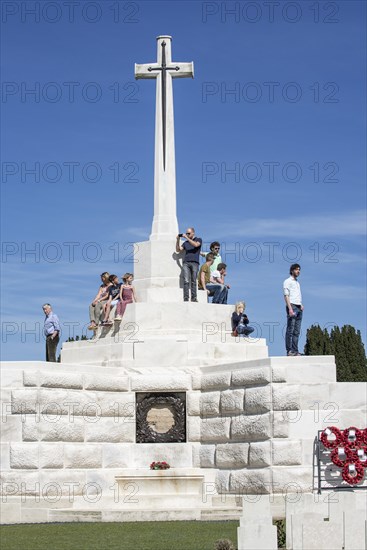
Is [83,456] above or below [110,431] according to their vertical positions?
below

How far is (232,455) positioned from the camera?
24641 mm

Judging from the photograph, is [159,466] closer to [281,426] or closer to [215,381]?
[215,381]

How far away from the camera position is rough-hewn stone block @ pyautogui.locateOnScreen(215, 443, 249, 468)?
24.3 metres

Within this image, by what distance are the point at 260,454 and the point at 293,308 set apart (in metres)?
3.52

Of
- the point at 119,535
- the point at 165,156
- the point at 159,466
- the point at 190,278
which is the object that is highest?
the point at 165,156

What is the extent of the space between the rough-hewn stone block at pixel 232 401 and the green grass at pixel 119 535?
4149 millimetres

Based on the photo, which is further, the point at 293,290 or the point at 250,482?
the point at 293,290

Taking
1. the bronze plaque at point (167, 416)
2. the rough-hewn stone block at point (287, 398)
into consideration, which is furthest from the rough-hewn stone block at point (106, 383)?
the rough-hewn stone block at point (287, 398)

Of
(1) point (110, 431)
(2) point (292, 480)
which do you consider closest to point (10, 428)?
(1) point (110, 431)

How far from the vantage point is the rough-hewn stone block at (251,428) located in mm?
23609

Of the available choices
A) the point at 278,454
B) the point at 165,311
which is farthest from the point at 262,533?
the point at 165,311

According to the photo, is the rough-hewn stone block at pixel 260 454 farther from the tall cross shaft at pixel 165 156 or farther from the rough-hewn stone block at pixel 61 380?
the tall cross shaft at pixel 165 156

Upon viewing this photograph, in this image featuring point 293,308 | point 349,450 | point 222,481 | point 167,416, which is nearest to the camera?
point 349,450

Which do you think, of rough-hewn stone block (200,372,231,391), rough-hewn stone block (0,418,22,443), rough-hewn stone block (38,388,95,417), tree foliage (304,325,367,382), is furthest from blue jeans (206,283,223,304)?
tree foliage (304,325,367,382)
